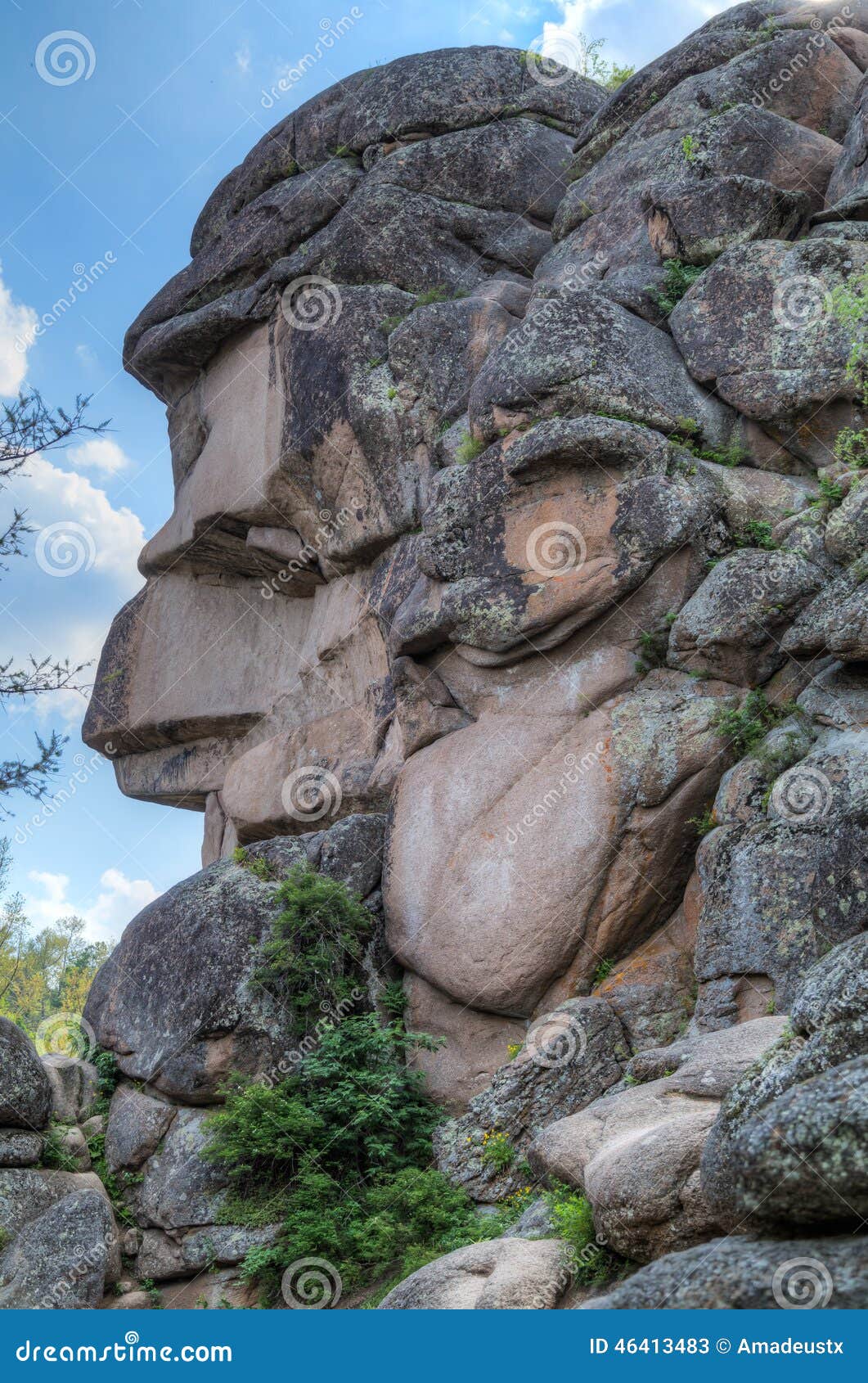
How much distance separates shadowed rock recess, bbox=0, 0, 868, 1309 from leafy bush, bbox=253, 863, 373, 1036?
343mm

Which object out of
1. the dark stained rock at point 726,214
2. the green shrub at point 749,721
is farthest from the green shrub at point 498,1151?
the dark stained rock at point 726,214

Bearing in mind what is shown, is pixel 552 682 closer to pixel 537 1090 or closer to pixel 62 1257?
pixel 537 1090

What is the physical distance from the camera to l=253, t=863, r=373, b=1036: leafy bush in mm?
16438

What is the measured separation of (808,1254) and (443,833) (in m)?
11.3

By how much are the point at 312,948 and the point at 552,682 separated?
4.99 meters

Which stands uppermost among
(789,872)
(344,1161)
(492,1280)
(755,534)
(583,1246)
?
(755,534)

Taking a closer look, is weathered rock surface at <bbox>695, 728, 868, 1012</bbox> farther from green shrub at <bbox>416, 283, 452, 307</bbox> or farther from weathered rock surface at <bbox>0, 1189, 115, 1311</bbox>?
green shrub at <bbox>416, 283, 452, 307</bbox>

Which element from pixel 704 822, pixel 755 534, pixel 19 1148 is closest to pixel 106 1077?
pixel 19 1148

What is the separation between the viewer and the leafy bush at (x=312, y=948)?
1644 centimetres

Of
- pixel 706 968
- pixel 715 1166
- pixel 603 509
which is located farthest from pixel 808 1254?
pixel 603 509

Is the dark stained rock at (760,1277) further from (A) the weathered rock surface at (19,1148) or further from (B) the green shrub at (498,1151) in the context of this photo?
(A) the weathered rock surface at (19,1148)

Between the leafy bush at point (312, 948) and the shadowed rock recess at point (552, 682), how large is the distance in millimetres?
343

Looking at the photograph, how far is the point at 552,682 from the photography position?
54.8 ft

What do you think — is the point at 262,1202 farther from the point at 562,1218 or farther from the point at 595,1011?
the point at 562,1218
